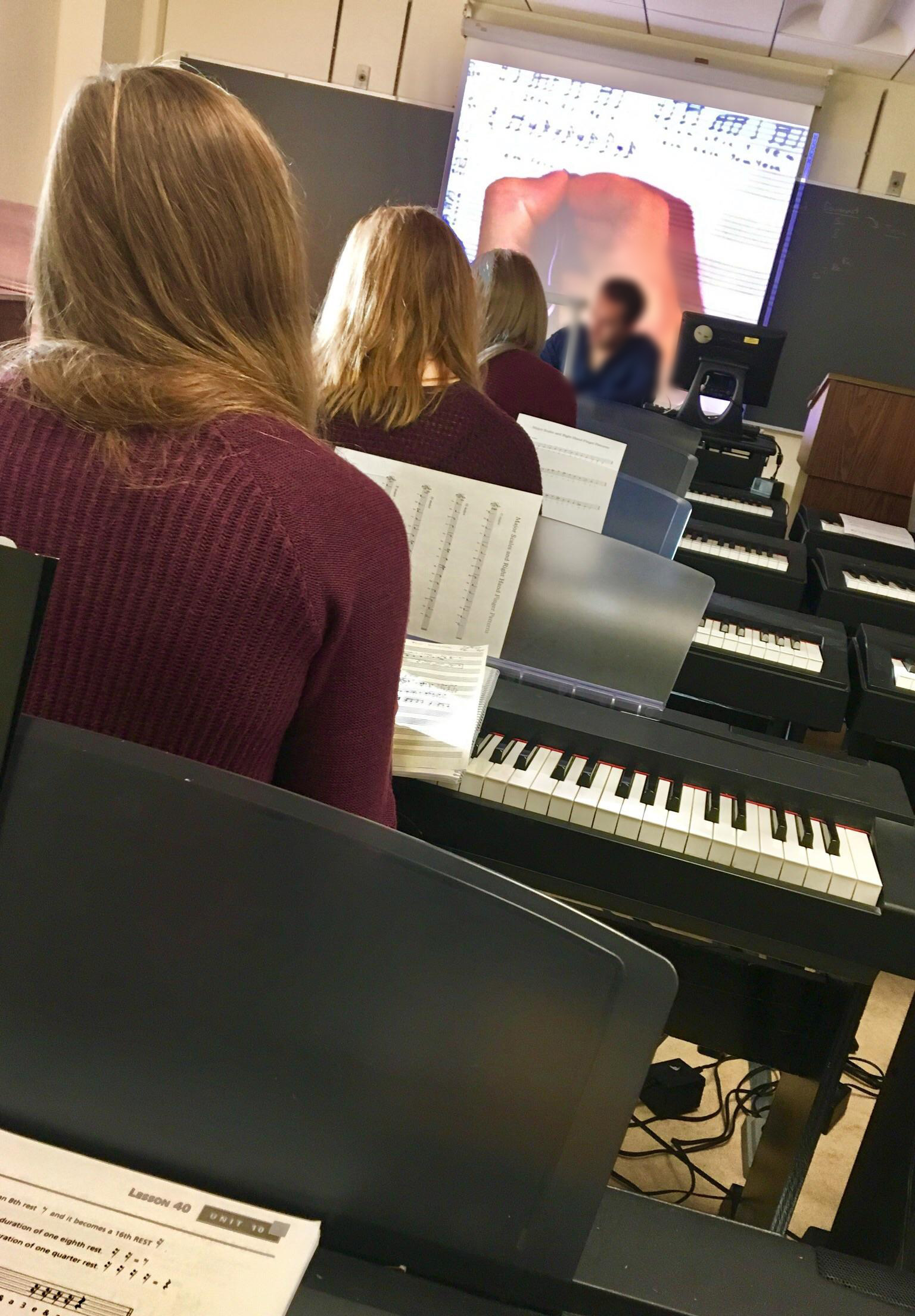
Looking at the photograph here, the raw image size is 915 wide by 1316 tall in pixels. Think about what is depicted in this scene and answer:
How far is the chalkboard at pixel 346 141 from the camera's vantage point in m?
6.15

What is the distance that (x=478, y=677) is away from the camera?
153 cm

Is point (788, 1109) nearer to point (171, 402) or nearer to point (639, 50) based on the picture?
point (171, 402)

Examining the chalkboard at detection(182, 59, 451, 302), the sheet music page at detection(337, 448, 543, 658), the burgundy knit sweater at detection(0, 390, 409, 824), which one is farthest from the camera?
the chalkboard at detection(182, 59, 451, 302)

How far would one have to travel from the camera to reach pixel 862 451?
13.5ft

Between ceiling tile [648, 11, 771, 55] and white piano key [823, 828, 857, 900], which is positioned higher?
ceiling tile [648, 11, 771, 55]

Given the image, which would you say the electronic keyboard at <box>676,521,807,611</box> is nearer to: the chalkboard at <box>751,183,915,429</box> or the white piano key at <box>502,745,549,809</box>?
A: the white piano key at <box>502,745,549,809</box>

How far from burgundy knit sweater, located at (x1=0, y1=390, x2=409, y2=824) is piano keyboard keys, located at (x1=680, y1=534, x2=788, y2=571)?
265 cm

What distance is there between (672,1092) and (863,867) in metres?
0.86

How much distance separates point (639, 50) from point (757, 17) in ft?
2.38

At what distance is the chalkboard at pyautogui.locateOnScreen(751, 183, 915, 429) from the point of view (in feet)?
19.4

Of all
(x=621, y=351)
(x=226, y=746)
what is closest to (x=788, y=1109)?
(x=226, y=746)

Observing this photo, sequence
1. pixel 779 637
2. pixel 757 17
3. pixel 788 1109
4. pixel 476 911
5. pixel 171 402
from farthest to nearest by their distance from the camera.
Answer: pixel 757 17, pixel 779 637, pixel 788 1109, pixel 171 402, pixel 476 911

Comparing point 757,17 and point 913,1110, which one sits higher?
point 757,17

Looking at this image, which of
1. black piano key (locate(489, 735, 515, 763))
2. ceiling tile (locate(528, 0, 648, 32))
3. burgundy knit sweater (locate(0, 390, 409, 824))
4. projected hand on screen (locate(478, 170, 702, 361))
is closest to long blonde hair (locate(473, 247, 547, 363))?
black piano key (locate(489, 735, 515, 763))
